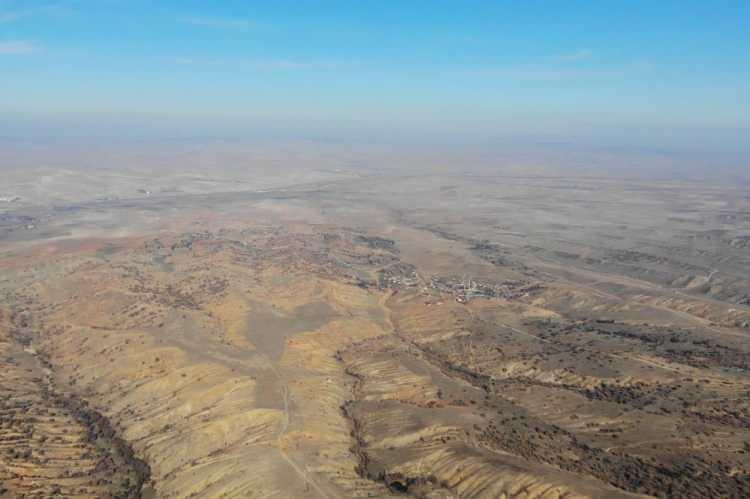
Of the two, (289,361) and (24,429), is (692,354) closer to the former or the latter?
(289,361)

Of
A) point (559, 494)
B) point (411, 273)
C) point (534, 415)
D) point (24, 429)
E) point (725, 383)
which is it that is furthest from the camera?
point (411, 273)

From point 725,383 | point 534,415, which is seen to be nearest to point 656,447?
point 534,415

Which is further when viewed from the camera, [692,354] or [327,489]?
[692,354]

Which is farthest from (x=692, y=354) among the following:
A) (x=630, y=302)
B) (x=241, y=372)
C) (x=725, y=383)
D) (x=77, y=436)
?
(x=77, y=436)

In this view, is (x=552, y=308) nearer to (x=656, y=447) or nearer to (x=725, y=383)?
(x=725, y=383)

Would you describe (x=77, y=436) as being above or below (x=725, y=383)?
below

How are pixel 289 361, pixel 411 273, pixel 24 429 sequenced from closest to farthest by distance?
pixel 24 429, pixel 289 361, pixel 411 273
